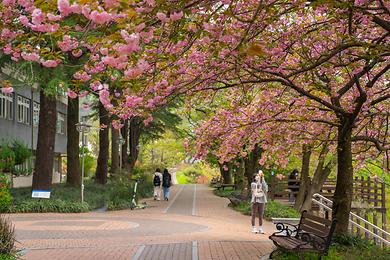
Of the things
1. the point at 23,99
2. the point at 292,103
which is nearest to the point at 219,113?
the point at 292,103

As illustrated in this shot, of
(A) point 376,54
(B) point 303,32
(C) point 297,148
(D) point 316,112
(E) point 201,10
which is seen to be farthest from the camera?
(C) point 297,148

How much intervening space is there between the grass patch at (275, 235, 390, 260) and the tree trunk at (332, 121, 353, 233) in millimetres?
328

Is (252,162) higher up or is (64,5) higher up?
(64,5)

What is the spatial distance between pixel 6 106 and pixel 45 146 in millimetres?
11800

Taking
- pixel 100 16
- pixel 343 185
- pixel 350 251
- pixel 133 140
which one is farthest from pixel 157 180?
pixel 100 16

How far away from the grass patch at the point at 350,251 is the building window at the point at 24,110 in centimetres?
3104

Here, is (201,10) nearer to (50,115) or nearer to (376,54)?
(376,54)

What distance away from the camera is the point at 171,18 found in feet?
18.9

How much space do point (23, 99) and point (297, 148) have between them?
1091 inches

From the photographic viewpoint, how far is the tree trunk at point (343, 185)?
37.9 ft

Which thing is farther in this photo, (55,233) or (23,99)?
(23,99)

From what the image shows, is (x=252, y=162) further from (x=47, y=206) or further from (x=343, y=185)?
(x=343, y=185)

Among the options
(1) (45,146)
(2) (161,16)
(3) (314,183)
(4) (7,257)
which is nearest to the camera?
(2) (161,16)

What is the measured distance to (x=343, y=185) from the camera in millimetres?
11688
